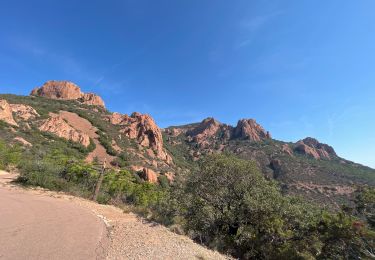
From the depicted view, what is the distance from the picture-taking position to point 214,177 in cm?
1742

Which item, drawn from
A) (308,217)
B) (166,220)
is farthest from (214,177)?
(308,217)

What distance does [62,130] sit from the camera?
67062 millimetres

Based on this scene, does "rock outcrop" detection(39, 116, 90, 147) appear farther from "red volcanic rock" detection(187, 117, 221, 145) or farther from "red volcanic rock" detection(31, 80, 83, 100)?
"red volcanic rock" detection(187, 117, 221, 145)

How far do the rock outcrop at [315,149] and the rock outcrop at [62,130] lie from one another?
97.5 m

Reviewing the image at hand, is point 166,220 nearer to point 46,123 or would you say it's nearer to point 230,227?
point 230,227

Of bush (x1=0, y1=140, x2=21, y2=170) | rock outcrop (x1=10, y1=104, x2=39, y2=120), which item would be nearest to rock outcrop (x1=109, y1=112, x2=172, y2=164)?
rock outcrop (x1=10, y1=104, x2=39, y2=120)

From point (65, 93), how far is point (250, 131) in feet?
299

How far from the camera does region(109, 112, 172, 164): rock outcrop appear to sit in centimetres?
9231

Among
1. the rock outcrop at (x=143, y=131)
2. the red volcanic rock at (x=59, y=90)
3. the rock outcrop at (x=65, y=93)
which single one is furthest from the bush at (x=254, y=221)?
the red volcanic rock at (x=59, y=90)

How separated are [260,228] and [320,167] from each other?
98.0 metres

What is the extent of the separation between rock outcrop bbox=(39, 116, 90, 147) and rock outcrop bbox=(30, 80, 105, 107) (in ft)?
187

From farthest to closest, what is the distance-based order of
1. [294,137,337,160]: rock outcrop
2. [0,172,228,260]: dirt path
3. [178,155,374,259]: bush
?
[294,137,337,160]: rock outcrop → [178,155,374,259]: bush → [0,172,228,260]: dirt path

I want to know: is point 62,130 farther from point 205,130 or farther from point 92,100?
point 205,130

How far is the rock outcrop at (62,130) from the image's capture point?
65125mm
